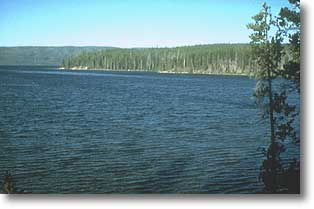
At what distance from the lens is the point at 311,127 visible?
10.2ft

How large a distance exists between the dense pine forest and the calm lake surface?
0.43 ft

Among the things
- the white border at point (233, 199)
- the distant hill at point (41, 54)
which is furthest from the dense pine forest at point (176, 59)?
the white border at point (233, 199)

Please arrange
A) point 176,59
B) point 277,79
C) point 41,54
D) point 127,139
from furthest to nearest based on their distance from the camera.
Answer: point 176,59, point 41,54, point 127,139, point 277,79

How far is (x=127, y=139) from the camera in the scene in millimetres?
3430

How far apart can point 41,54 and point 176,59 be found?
3.44 ft

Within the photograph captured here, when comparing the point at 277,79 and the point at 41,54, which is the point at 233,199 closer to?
the point at 277,79

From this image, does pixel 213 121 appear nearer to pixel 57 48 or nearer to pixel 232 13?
pixel 232 13

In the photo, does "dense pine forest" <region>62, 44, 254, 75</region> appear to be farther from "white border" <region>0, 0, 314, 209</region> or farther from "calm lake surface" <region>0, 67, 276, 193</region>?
"white border" <region>0, 0, 314, 209</region>

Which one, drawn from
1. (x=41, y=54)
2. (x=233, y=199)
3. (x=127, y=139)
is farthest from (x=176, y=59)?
(x=233, y=199)

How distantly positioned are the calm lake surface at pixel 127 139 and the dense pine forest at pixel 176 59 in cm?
13

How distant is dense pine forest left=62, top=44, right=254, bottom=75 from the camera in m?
3.48

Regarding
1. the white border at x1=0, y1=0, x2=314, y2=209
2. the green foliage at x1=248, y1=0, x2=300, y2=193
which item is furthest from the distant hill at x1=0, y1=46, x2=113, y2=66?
the green foliage at x1=248, y1=0, x2=300, y2=193

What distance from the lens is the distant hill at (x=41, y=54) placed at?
3.38 m

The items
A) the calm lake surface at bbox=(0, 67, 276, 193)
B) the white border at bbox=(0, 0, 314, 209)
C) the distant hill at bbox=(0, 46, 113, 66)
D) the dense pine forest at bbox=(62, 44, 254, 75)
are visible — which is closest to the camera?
the white border at bbox=(0, 0, 314, 209)
